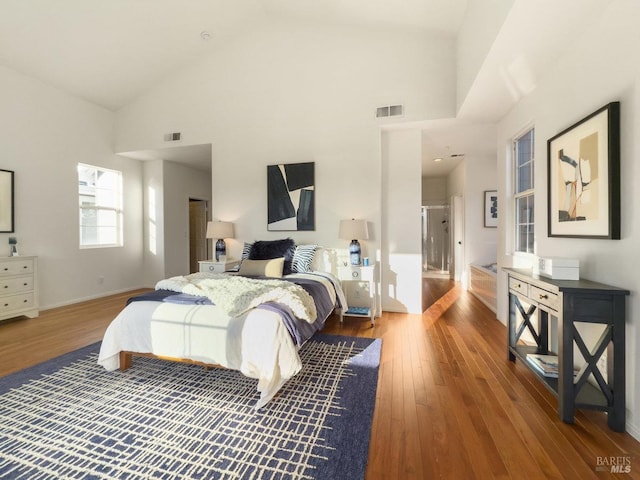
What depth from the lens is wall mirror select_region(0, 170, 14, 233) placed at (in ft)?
12.8

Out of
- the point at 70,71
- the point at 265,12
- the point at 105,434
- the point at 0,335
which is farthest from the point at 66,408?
the point at 265,12

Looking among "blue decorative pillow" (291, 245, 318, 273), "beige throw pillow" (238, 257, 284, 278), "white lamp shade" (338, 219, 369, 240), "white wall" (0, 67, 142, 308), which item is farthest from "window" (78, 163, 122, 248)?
"white lamp shade" (338, 219, 369, 240)

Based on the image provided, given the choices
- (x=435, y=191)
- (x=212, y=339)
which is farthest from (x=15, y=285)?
(x=435, y=191)

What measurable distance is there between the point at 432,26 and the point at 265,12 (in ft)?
7.63

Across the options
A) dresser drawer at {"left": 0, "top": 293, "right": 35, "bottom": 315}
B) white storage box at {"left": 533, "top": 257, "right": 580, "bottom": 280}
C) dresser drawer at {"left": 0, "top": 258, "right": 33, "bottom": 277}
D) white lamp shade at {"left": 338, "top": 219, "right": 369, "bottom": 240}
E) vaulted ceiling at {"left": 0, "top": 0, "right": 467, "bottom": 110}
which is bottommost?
dresser drawer at {"left": 0, "top": 293, "right": 35, "bottom": 315}

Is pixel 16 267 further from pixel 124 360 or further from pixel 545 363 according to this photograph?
pixel 545 363

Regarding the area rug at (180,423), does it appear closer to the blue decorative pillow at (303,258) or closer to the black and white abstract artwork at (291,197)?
the blue decorative pillow at (303,258)

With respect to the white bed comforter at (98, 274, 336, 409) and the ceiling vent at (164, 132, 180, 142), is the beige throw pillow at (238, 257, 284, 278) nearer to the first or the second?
the white bed comforter at (98, 274, 336, 409)

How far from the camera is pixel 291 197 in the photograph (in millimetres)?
4438

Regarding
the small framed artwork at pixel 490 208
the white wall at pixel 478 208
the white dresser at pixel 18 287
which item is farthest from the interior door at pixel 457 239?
the white dresser at pixel 18 287

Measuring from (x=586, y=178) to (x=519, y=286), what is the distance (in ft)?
3.06

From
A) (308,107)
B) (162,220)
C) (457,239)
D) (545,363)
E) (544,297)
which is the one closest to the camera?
Answer: (544,297)

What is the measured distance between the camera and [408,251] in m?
4.28

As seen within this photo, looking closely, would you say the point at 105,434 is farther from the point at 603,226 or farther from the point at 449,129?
the point at 449,129
